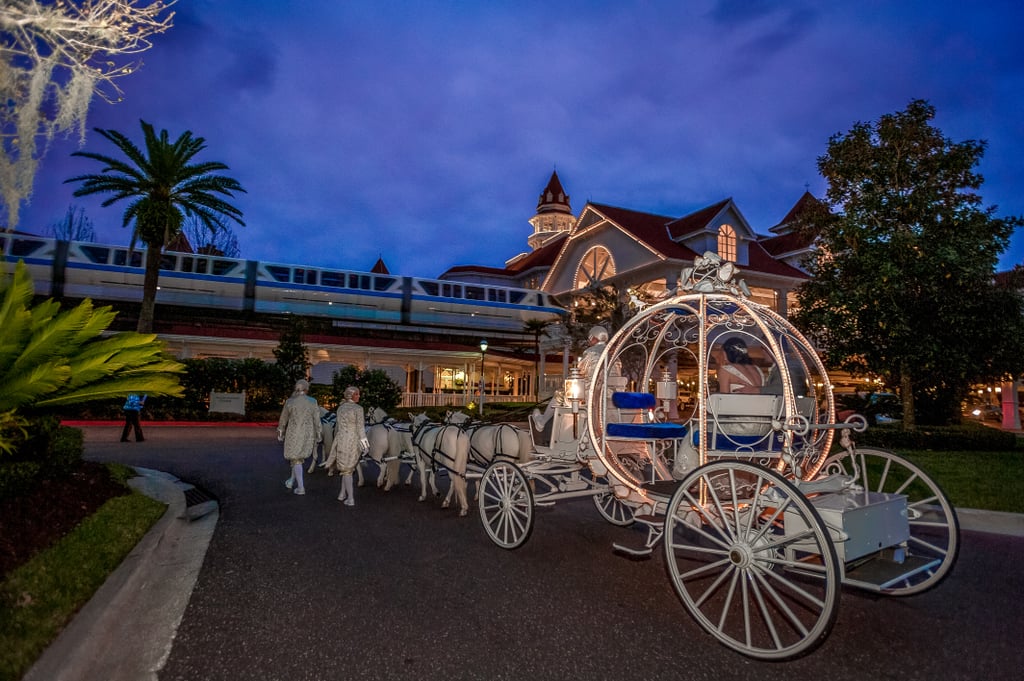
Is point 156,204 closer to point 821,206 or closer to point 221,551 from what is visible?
point 221,551

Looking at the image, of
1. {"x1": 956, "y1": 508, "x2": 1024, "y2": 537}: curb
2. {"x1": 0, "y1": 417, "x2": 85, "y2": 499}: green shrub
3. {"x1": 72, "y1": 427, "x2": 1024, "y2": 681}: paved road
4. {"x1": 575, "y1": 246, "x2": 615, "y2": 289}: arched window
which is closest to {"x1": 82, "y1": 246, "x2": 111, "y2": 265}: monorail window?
{"x1": 575, "y1": 246, "x2": 615, "y2": 289}: arched window

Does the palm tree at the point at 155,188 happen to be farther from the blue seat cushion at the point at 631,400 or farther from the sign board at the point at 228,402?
the blue seat cushion at the point at 631,400

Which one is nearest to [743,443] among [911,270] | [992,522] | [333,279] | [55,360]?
[992,522]

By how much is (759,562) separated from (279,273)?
3919cm

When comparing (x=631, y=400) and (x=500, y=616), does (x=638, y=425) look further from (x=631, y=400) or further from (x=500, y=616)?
(x=500, y=616)

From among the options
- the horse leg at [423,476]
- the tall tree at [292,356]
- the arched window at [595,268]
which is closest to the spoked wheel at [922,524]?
the horse leg at [423,476]

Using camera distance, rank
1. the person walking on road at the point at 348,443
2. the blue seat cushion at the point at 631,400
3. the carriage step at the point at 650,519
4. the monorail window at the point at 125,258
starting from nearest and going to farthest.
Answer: the carriage step at the point at 650,519 → the blue seat cushion at the point at 631,400 → the person walking on road at the point at 348,443 → the monorail window at the point at 125,258

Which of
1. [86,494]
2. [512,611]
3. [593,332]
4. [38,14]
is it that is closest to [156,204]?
[86,494]

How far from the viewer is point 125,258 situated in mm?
35719

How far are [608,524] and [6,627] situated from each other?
6.31m

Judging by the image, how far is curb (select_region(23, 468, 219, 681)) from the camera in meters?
3.57

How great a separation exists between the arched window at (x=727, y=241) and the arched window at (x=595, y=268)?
5951mm

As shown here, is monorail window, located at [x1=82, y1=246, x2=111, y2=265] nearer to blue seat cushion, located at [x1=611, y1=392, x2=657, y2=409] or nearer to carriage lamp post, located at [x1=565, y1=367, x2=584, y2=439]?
carriage lamp post, located at [x1=565, y1=367, x2=584, y2=439]

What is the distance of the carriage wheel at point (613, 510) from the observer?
7.45 metres
